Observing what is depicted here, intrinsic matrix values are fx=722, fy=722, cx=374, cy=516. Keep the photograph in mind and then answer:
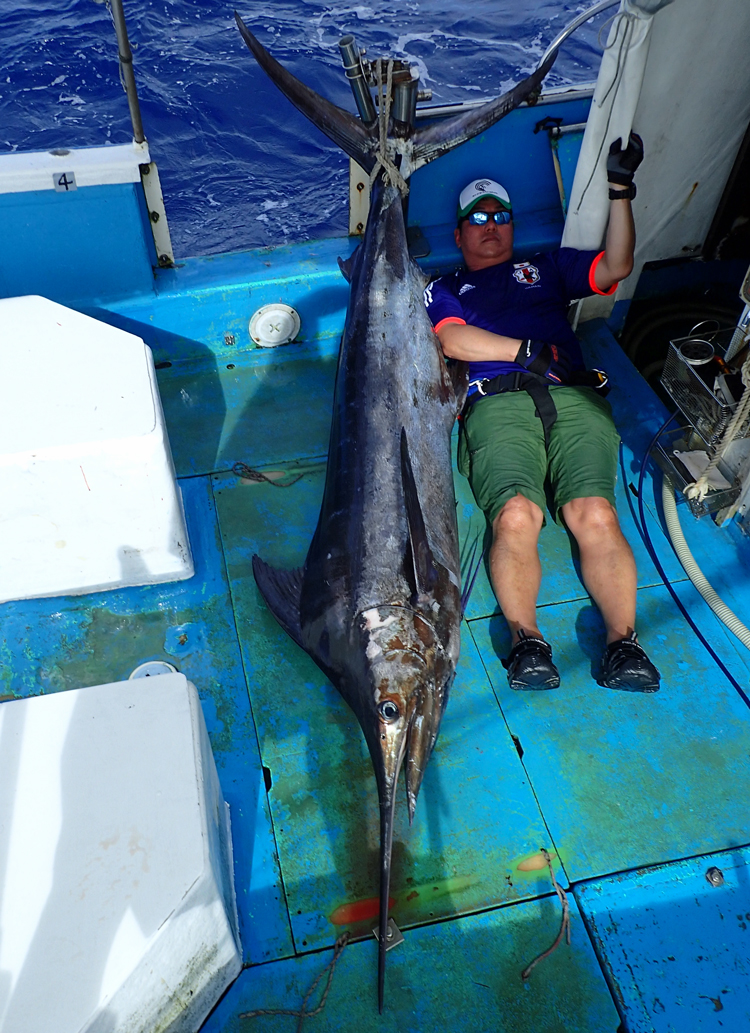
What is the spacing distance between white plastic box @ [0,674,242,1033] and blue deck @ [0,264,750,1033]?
371 millimetres

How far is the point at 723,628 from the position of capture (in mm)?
2475

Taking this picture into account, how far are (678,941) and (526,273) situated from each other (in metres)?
2.46

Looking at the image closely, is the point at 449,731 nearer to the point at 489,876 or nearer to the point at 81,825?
the point at 489,876

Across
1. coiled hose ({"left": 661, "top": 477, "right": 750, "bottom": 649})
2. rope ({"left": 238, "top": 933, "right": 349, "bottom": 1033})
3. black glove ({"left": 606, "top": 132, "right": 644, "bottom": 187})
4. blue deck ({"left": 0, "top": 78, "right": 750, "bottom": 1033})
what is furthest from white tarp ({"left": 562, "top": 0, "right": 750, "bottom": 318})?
rope ({"left": 238, "top": 933, "right": 349, "bottom": 1033})

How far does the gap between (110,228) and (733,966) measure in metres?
3.29

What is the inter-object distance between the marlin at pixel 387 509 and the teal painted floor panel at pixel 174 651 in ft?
0.78

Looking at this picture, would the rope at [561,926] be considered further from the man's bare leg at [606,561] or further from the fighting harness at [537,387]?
the fighting harness at [537,387]

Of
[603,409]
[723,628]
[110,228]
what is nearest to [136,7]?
[110,228]

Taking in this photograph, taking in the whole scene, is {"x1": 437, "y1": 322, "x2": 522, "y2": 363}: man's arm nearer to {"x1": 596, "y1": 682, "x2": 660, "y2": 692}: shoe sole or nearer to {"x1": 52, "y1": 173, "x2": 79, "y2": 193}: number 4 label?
{"x1": 596, "y1": 682, "x2": 660, "y2": 692}: shoe sole

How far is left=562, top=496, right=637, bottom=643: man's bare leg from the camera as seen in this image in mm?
2371

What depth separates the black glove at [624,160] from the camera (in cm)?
271

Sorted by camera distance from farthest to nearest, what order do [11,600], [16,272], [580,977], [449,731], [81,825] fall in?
[16,272] → [11,600] → [449,731] → [580,977] → [81,825]

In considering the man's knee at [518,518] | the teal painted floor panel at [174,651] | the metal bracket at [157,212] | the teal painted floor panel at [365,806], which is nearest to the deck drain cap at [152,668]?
the teal painted floor panel at [174,651]

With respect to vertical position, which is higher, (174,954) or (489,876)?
(174,954)
